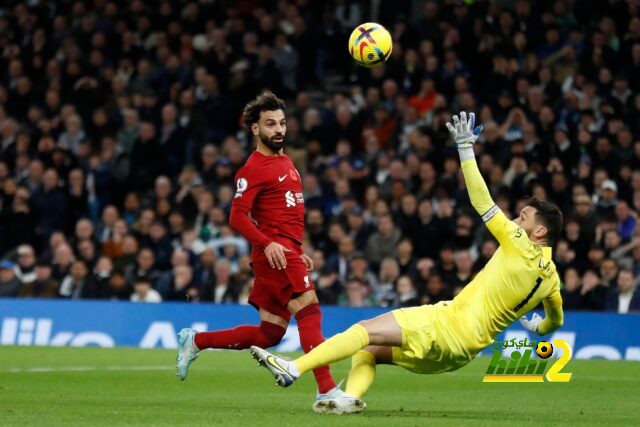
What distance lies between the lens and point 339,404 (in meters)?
9.51

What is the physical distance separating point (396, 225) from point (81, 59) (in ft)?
25.3

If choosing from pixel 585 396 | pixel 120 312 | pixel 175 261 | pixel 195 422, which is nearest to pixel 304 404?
pixel 195 422

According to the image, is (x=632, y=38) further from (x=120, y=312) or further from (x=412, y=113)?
(x=120, y=312)

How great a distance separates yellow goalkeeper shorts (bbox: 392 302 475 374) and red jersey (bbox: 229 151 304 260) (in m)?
1.27

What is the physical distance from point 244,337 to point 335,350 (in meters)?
1.51

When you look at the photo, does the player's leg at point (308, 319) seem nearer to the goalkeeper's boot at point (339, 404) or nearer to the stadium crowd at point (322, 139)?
the goalkeeper's boot at point (339, 404)

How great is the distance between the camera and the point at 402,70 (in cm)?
2252

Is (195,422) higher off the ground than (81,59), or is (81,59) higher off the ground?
(81,59)

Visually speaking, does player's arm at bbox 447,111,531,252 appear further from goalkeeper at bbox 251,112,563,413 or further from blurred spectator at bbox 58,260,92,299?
blurred spectator at bbox 58,260,92,299

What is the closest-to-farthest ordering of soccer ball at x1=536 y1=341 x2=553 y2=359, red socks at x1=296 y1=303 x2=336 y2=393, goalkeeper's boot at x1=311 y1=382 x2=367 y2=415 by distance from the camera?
1. goalkeeper's boot at x1=311 y1=382 x2=367 y2=415
2. red socks at x1=296 y1=303 x2=336 y2=393
3. soccer ball at x1=536 y1=341 x2=553 y2=359

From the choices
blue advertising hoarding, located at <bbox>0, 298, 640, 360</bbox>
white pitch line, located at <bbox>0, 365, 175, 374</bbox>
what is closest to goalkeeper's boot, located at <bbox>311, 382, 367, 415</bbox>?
white pitch line, located at <bbox>0, 365, 175, 374</bbox>

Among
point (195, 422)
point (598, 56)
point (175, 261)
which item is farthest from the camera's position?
point (598, 56)

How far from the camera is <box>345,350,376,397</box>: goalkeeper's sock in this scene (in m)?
9.63

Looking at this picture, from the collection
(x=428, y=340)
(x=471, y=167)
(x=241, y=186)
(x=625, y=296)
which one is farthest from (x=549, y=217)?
(x=625, y=296)
